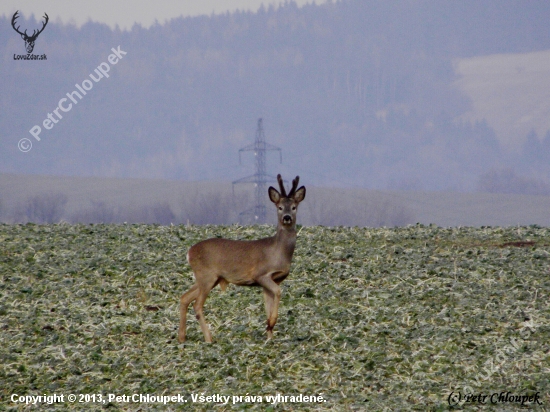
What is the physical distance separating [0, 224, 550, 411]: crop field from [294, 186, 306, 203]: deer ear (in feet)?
6.00

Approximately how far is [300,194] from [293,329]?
2073 mm

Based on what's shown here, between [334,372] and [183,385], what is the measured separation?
1691mm

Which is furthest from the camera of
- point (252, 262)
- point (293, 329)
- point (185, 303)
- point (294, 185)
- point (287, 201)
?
point (293, 329)

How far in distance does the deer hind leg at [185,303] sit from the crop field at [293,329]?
6.0 inches

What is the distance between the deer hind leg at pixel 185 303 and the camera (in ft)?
32.7

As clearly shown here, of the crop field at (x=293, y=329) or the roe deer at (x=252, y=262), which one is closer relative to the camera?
the crop field at (x=293, y=329)

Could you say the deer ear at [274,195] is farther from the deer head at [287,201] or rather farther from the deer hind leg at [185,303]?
the deer hind leg at [185,303]

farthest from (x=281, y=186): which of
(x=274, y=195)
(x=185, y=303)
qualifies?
(x=185, y=303)

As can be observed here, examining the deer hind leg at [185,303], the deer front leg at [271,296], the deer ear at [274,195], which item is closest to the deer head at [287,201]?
the deer ear at [274,195]

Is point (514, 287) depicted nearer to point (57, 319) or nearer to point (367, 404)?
point (367, 404)

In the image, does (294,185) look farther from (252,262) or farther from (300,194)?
(252,262)

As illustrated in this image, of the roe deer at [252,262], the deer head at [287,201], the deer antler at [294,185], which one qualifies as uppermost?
the deer antler at [294,185]

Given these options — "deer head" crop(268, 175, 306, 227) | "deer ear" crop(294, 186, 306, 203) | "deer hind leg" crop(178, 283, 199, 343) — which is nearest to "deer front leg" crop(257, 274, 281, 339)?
"deer head" crop(268, 175, 306, 227)

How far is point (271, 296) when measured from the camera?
971 centimetres
